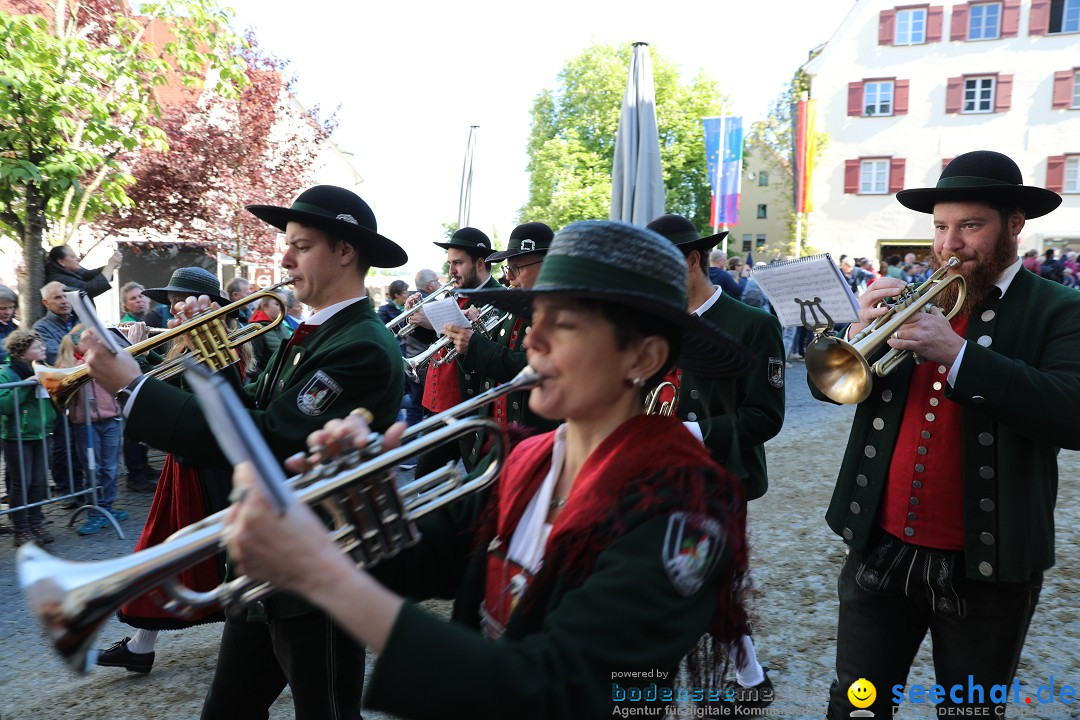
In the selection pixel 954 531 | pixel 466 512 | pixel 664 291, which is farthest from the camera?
pixel 954 531

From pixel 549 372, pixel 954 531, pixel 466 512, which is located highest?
pixel 549 372

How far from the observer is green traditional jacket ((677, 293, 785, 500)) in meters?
3.46

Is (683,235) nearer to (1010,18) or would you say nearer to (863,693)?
(863,693)

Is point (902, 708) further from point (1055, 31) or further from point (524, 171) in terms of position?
point (524, 171)

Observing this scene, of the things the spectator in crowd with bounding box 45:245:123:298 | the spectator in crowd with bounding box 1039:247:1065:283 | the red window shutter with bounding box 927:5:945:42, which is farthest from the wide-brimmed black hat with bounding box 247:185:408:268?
the red window shutter with bounding box 927:5:945:42

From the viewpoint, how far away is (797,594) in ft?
16.0

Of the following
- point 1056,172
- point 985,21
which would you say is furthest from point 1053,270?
point 985,21

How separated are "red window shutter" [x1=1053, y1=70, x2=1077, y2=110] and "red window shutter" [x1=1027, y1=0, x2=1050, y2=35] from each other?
168cm

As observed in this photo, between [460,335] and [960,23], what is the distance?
30.8 meters

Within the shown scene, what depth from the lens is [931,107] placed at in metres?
29.3

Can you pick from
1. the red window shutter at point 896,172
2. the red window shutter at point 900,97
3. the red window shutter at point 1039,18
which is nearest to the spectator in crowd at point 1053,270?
the red window shutter at point 896,172

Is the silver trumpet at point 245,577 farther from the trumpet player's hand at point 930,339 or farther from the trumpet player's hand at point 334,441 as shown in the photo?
the trumpet player's hand at point 930,339

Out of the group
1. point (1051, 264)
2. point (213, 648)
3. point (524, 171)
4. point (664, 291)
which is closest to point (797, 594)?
point (213, 648)

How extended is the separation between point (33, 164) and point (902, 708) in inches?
363
